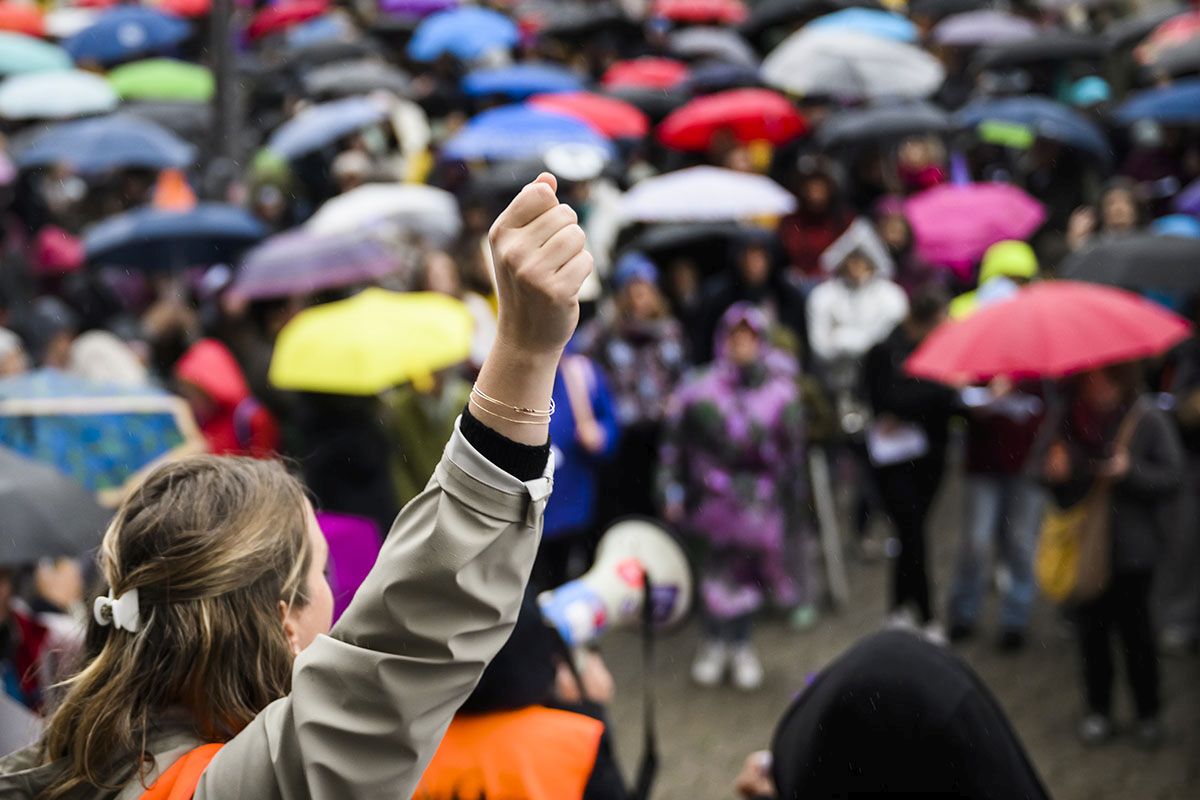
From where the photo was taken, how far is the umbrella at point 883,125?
33.2 feet

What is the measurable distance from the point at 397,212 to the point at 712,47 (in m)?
5.08

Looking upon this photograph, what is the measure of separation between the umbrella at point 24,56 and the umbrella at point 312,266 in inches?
251

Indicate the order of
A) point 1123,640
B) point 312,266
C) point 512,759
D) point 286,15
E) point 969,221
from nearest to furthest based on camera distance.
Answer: point 512,759, point 1123,640, point 312,266, point 969,221, point 286,15

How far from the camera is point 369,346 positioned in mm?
5695

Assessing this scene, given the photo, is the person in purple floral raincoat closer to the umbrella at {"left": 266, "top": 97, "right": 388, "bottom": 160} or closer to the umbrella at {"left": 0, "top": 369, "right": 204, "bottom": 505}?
the umbrella at {"left": 0, "top": 369, "right": 204, "bottom": 505}

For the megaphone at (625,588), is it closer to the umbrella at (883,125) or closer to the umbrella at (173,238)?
the umbrella at (173,238)

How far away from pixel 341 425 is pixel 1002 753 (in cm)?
364

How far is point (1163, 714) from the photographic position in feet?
20.4

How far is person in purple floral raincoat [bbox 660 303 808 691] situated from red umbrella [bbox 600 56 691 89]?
229 inches

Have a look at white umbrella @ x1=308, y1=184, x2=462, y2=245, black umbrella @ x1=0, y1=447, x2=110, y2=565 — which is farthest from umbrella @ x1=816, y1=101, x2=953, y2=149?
black umbrella @ x1=0, y1=447, x2=110, y2=565

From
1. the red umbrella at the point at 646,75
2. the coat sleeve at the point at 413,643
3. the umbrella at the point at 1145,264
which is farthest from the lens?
the red umbrella at the point at 646,75

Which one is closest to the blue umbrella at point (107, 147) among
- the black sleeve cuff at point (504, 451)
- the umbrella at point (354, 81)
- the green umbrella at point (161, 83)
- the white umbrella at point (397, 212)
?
the umbrella at point (354, 81)

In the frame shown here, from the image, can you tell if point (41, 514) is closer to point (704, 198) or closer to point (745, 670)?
point (745, 670)

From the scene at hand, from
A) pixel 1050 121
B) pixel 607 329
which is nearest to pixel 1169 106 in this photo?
pixel 1050 121
